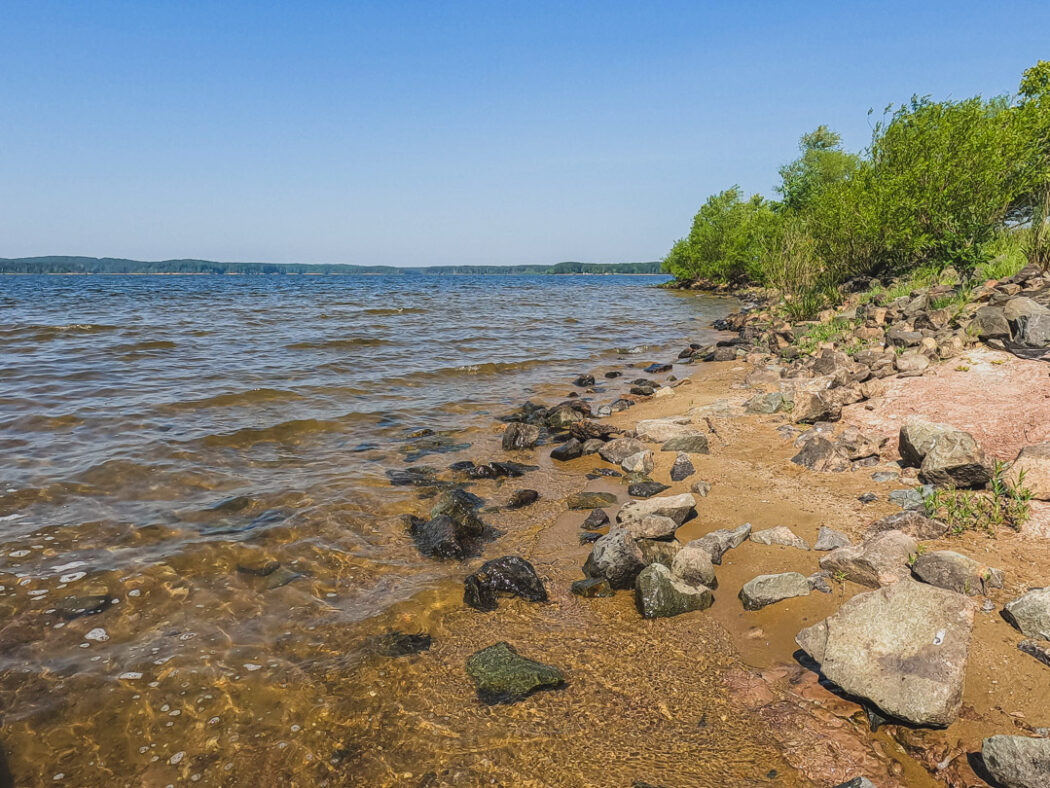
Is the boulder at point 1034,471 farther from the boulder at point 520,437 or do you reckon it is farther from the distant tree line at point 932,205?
the distant tree line at point 932,205

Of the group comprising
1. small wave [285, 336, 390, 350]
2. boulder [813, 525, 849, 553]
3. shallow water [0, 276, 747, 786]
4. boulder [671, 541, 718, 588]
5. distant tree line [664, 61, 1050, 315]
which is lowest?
shallow water [0, 276, 747, 786]

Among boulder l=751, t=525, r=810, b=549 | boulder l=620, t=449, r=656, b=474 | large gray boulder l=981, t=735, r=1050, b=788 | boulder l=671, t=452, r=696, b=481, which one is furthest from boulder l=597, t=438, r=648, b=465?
large gray boulder l=981, t=735, r=1050, b=788

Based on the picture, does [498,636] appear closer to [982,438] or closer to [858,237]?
[982,438]

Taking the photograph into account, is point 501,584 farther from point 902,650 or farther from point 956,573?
point 956,573

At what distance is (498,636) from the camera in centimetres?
443

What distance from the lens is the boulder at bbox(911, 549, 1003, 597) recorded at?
405 centimetres

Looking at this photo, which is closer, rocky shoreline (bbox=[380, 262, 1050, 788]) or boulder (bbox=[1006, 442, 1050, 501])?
rocky shoreline (bbox=[380, 262, 1050, 788])

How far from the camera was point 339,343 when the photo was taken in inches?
824

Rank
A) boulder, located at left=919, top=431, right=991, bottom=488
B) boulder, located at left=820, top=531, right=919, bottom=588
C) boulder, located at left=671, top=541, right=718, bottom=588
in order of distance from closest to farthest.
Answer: boulder, located at left=820, top=531, right=919, bottom=588 → boulder, located at left=671, top=541, right=718, bottom=588 → boulder, located at left=919, top=431, right=991, bottom=488

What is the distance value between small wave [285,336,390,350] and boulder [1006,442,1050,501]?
19047mm

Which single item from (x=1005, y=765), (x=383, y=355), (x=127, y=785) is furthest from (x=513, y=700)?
(x=383, y=355)

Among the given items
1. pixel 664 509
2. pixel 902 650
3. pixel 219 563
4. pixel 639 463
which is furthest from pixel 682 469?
pixel 219 563

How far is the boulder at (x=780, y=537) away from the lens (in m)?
5.21

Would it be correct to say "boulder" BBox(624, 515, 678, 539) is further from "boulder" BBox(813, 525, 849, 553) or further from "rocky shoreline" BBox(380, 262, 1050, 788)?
"boulder" BBox(813, 525, 849, 553)
